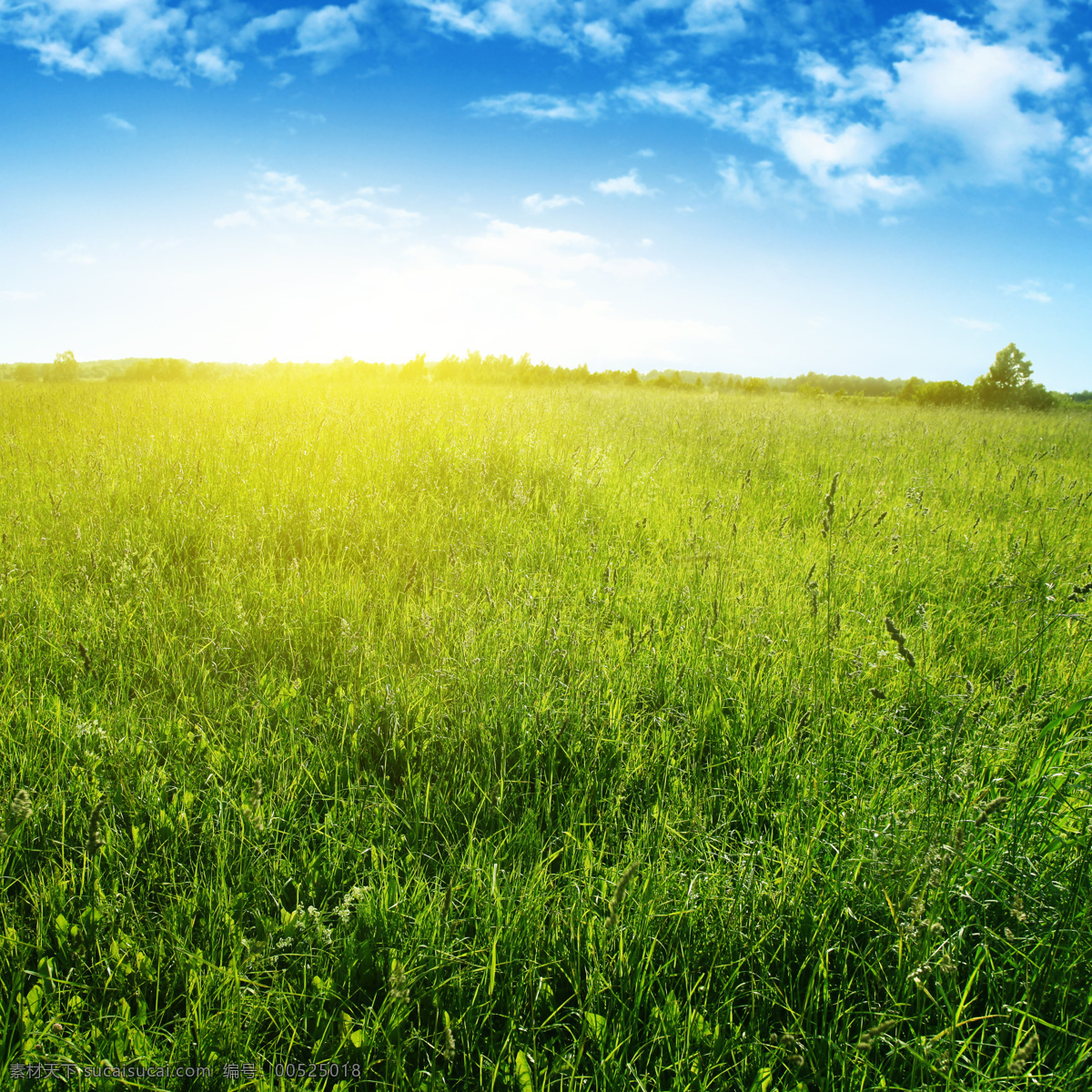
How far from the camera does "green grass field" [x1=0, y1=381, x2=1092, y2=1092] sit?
3.71 feet

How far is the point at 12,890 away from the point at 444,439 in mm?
4766

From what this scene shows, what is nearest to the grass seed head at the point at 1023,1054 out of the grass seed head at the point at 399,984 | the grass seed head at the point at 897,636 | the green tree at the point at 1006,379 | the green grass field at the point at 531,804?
the green grass field at the point at 531,804

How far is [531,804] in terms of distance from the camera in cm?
178

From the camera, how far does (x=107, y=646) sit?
94.4 inches

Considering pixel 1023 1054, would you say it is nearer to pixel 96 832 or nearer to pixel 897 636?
pixel 897 636

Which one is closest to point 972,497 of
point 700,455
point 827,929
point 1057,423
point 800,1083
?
point 700,455

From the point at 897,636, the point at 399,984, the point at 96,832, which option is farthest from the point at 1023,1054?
the point at 96,832

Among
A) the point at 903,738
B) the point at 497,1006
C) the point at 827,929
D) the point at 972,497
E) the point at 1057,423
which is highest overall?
the point at 1057,423

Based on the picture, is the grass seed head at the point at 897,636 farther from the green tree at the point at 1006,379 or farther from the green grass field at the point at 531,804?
the green tree at the point at 1006,379

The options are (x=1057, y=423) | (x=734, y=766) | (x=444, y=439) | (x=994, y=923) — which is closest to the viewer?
(x=994, y=923)

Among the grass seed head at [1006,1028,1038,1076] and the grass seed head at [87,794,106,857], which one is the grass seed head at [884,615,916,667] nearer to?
the grass seed head at [1006,1028,1038,1076]

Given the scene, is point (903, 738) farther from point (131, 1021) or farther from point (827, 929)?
point (131, 1021)

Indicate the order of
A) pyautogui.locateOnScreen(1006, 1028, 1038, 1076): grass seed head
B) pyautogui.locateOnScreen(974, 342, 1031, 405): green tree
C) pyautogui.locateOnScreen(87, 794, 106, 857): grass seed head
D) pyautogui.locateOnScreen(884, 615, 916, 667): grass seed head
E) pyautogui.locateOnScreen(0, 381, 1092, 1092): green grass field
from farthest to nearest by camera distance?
pyautogui.locateOnScreen(974, 342, 1031, 405): green tree
pyautogui.locateOnScreen(884, 615, 916, 667): grass seed head
pyautogui.locateOnScreen(87, 794, 106, 857): grass seed head
pyautogui.locateOnScreen(0, 381, 1092, 1092): green grass field
pyautogui.locateOnScreen(1006, 1028, 1038, 1076): grass seed head

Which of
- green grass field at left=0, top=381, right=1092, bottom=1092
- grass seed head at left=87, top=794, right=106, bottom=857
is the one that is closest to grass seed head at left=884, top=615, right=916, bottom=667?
green grass field at left=0, top=381, right=1092, bottom=1092
